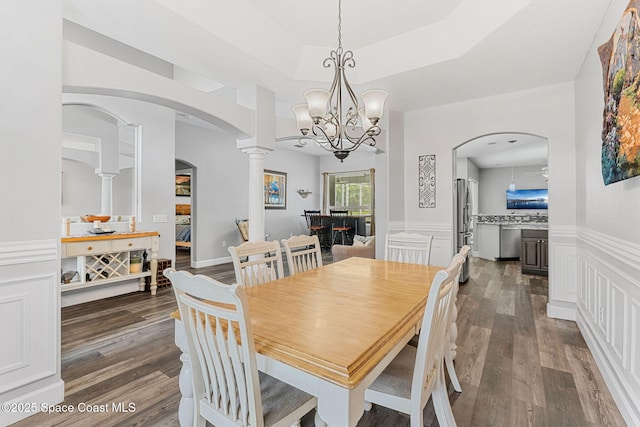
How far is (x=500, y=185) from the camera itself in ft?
31.9

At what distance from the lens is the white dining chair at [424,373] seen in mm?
1198

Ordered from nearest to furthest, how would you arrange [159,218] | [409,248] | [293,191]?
[409,248] < [159,218] < [293,191]

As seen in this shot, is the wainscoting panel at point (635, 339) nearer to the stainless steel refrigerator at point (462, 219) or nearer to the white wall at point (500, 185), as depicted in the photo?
the stainless steel refrigerator at point (462, 219)

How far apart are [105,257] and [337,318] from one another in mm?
3716

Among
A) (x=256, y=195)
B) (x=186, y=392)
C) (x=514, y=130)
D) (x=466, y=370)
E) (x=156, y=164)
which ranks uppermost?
(x=514, y=130)

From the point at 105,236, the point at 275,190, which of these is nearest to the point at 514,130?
the point at 105,236

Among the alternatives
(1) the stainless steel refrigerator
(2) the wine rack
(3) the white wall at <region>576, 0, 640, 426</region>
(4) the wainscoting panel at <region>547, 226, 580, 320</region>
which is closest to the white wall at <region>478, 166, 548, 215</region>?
(1) the stainless steel refrigerator

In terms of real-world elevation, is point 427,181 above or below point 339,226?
above

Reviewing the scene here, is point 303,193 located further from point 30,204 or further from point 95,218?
point 30,204

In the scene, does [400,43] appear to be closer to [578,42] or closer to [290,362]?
[578,42]

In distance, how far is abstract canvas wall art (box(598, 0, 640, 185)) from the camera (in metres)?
1.54

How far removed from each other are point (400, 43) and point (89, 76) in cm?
274

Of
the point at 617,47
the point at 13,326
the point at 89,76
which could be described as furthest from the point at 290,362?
the point at 617,47

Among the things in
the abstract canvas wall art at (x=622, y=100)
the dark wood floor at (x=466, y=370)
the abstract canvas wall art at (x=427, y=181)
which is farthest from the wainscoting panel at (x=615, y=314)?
the abstract canvas wall art at (x=427, y=181)
